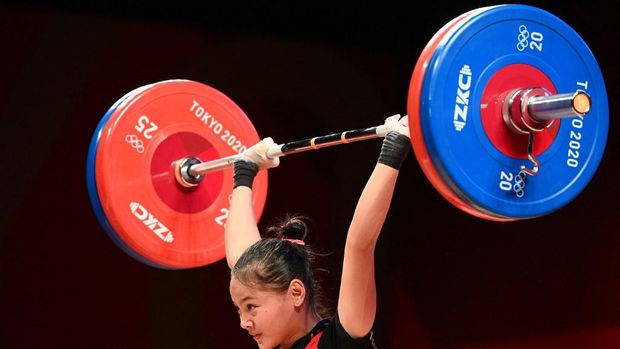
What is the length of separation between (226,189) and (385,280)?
246cm

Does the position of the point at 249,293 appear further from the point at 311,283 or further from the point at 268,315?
the point at 311,283

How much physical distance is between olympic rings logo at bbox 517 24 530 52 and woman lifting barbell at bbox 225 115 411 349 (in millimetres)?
320

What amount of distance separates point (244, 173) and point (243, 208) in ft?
0.44

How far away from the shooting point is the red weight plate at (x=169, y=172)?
9.48 feet

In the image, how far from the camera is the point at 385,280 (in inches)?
210

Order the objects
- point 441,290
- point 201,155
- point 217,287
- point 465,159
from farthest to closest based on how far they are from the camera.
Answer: point 441,290, point 217,287, point 201,155, point 465,159

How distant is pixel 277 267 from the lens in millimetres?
2057

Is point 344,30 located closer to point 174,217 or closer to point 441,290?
point 441,290

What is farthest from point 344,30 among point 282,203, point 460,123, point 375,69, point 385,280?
point 460,123

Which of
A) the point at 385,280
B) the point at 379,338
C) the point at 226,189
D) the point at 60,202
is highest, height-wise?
the point at 60,202

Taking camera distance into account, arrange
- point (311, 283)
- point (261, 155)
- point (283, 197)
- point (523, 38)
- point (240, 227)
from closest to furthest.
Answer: point (523, 38) → point (311, 283) → point (240, 227) → point (261, 155) → point (283, 197)

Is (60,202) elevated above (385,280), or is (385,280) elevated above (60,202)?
(60,202)

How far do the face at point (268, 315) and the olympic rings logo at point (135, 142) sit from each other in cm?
108

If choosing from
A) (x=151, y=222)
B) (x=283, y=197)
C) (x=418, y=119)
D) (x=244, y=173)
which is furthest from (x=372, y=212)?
(x=283, y=197)
